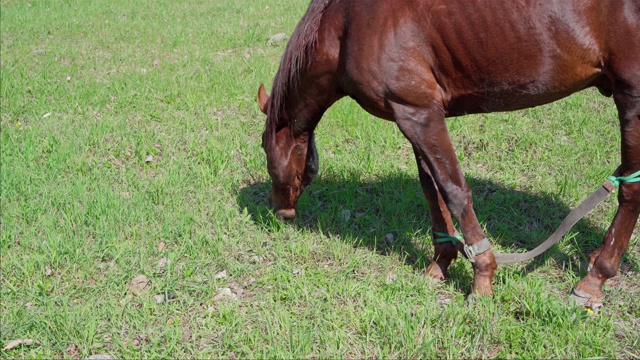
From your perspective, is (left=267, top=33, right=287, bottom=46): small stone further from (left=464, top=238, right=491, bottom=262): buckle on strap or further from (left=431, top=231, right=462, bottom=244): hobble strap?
(left=464, top=238, right=491, bottom=262): buckle on strap

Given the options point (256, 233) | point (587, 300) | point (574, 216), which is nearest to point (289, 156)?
point (256, 233)

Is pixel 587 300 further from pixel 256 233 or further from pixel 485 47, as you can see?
pixel 256 233

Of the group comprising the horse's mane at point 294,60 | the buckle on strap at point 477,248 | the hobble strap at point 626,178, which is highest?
the horse's mane at point 294,60

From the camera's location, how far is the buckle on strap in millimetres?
3545

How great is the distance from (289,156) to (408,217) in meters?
1.19

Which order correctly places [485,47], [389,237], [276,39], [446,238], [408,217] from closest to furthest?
[485,47], [446,238], [389,237], [408,217], [276,39]

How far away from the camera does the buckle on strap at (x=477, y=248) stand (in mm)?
3545

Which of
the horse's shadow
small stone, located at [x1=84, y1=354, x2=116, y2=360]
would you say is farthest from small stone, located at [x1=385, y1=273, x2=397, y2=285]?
small stone, located at [x1=84, y1=354, x2=116, y2=360]

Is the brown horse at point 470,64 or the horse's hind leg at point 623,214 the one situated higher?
the brown horse at point 470,64

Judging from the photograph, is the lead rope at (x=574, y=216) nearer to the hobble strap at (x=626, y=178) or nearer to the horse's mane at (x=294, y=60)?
the hobble strap at (x=626, y=178)

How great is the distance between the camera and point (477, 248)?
3.55 m

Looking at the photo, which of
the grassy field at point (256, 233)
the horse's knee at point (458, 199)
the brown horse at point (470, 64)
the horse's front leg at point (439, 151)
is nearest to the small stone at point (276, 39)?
the grassy field at point (256, 233)

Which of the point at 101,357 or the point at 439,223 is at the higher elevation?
the point at 439,223

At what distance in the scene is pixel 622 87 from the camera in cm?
318
